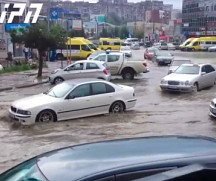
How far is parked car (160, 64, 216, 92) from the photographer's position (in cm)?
1975

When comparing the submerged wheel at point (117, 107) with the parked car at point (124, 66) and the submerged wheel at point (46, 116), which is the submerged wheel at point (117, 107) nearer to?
the submerged wheel at point (46, 116)

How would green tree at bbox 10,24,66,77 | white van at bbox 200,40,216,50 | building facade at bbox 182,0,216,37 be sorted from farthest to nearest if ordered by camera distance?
building facade at bbox 182,0,216,37
white van at bbox 200,40,216,50
green tree at bbox 10,24,66,77

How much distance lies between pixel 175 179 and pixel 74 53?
43510mm

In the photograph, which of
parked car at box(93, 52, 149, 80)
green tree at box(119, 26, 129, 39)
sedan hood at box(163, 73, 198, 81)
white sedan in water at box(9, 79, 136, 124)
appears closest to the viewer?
white sedan in water at box(9, 79, 136, 124)

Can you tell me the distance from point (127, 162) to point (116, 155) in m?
0.18

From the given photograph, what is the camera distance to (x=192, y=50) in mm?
71625

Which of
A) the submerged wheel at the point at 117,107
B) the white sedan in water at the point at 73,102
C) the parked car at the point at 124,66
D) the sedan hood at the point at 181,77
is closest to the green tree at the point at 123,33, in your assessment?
the parked car at the point at 124,66

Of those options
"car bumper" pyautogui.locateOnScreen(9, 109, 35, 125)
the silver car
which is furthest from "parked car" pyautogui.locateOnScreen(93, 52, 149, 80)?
"car bumper" pyautogui.locateOnScreen(9, 109, 35, 125)

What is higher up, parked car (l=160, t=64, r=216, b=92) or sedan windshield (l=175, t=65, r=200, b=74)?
sedan windshield (l=175, t=65, r=200, b=74)

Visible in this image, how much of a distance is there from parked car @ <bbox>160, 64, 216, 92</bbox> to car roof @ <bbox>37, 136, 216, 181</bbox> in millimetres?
16363

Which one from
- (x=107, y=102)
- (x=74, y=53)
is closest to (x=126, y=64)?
(x=107, y=102)

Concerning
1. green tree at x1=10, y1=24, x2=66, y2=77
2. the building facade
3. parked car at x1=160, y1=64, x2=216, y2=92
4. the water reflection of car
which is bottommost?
parked car at x1=160, y1=64, x2=216, y2=92

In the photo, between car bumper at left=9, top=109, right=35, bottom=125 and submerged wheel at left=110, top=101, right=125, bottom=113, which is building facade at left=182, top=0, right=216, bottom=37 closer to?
submerged wheel at left=110, top=101, right=125, bottom=113

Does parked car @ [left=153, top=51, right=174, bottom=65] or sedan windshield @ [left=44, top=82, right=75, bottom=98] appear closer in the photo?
sedan windshield @ [left=44, top=82, right=75, bottom=98]
